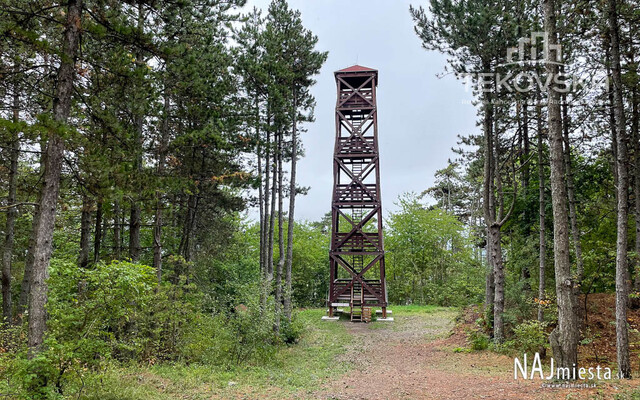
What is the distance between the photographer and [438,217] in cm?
2702

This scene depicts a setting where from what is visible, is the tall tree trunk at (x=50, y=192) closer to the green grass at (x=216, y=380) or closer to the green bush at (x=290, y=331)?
the green grass at (x=216, y=380)

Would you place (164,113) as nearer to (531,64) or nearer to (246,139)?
(246,139)

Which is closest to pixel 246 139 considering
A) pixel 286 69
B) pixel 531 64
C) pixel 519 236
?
pixel 286 69

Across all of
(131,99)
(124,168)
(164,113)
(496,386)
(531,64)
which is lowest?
(496,386)

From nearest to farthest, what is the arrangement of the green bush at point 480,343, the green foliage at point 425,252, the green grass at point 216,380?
the green grass at point 216,380 < the green bush at point 480,343 < the green foliage at point 425,252

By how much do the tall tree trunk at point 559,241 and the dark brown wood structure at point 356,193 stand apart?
11209 millimetres

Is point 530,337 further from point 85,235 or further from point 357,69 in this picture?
point 357,69

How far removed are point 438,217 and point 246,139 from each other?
60.1ft

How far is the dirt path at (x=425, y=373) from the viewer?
615cm

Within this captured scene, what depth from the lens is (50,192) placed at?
550 centimetres

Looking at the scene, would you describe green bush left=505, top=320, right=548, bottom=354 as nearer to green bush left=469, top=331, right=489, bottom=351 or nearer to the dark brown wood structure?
green bush left=469, top=331, right=489, bottom=351

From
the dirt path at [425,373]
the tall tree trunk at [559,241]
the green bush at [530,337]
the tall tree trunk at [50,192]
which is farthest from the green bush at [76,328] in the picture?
the green bush at [530,337]

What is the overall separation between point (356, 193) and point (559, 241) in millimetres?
12203

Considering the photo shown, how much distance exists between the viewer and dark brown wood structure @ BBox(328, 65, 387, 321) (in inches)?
690
